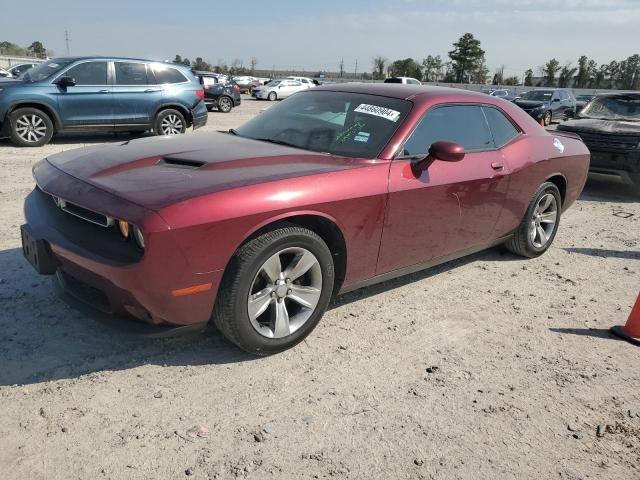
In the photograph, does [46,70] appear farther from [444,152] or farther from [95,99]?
[444,152]

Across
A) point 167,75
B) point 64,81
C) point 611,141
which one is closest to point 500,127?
point 611,141

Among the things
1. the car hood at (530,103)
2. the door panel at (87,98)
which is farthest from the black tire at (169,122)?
the car hood at (530,103)

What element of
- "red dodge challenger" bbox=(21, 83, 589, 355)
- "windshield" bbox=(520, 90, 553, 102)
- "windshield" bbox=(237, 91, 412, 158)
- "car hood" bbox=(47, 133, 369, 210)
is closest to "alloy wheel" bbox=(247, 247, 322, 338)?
"red dodge challenger" bbox=(21, 83, 589, 355)

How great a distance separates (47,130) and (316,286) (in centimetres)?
841

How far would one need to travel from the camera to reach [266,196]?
282 centimetres

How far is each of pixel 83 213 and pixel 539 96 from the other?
2300 cm

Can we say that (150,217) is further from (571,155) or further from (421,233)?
(571,155)

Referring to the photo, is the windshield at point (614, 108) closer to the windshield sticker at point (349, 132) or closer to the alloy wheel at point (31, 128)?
the windshield sticker at point (349, 132)

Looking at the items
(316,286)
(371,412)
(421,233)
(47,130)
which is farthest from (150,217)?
(47,130)

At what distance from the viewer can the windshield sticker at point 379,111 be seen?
3.73m

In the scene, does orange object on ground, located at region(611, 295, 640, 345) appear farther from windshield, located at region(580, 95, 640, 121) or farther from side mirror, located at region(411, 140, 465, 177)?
windshield, located at region(580, 95, 640, 121)

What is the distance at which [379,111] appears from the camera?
3.80 m

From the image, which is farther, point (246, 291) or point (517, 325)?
point (517, 325)

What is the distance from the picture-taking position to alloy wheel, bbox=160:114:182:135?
35.7ft
